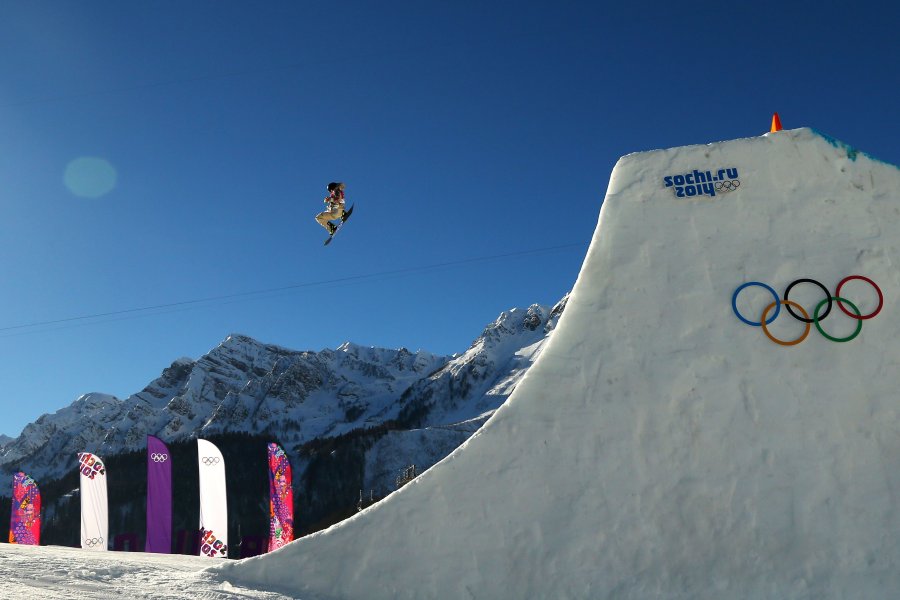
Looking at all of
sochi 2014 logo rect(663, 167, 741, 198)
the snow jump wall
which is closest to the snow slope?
the snow jump wall

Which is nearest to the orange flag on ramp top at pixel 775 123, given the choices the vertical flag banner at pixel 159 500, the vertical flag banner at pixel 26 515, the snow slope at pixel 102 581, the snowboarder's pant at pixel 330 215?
the snow slope at pixel 102 581

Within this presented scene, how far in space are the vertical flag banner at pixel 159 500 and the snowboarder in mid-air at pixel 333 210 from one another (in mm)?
14754

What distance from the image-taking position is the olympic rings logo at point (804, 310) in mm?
7633

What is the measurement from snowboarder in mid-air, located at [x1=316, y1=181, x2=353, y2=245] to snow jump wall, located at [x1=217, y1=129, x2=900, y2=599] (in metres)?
7.95

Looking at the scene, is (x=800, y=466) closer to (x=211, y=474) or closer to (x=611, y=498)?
(x=611, y=498)

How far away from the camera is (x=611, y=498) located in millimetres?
7188

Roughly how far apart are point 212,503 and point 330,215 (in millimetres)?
14788

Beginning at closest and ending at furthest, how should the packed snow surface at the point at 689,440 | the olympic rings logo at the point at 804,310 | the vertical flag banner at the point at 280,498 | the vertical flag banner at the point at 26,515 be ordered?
the packed snow surface at the point at 689,440, the olympic rings logo at the point at 804,310, the vertical flag banner at the point at 280,498, the vertical flag banner at the point at 26,515

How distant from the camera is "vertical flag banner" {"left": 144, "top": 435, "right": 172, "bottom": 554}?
25.4 metres

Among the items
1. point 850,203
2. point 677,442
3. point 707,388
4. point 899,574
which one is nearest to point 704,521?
point 677,442

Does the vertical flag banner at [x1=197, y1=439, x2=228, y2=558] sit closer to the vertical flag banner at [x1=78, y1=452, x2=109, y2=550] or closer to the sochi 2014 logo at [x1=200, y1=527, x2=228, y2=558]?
the sochi 2014 logo at [x1=200, y1=527, x2=228, y2=558]

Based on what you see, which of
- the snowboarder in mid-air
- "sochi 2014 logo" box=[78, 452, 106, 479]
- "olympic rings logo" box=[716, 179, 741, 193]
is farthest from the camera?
"sochi 2014 logo" box=[78, 452, 106, 479]

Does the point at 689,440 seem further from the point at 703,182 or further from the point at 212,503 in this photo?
the point at 212,503

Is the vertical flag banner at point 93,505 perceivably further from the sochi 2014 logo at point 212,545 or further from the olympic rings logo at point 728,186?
the olympic rings logo at point 728,186
